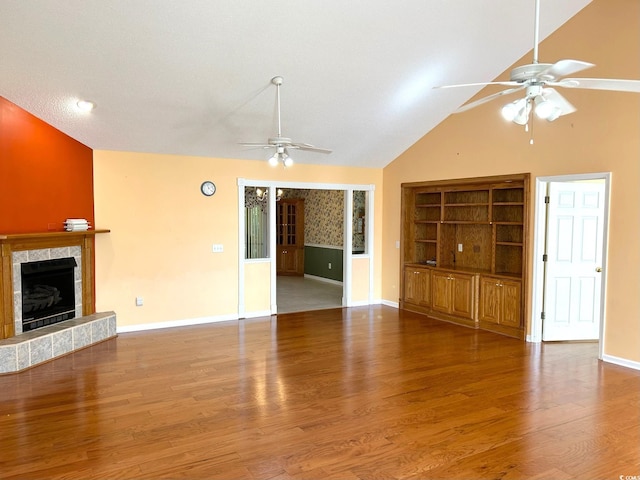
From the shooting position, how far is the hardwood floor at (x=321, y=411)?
2.90 meters

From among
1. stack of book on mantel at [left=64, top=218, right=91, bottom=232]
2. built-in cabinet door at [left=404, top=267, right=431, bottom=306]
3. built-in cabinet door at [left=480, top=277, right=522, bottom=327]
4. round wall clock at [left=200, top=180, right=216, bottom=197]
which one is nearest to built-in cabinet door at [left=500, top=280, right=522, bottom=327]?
built-in cabinet door at [left=480, top=277, right=522, bottom=327]

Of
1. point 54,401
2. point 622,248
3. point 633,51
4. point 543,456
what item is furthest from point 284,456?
point 633,51

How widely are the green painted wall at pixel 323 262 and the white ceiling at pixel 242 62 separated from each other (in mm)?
4373

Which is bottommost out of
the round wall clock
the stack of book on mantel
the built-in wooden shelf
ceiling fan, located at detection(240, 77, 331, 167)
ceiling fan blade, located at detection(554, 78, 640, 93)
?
the built-in wooden shelf

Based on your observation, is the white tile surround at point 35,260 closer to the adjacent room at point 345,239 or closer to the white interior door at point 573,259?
the adjacent room at point 345,239

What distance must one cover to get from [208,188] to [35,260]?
240cm

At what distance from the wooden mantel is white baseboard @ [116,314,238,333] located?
1.64 ft

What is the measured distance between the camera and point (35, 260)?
518 centimetres

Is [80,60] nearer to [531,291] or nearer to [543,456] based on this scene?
[543,456]

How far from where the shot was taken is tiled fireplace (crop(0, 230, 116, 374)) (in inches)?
184

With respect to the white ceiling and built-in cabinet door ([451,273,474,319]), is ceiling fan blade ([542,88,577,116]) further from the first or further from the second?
built-in cabinet door ([451,273,474,319])

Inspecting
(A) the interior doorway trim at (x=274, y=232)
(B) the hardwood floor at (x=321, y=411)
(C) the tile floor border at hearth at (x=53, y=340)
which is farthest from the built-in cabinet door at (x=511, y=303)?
(C) the tile floor border at hearth at (x=53, y=340)

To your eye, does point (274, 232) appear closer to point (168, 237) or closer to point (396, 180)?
point (168, 237)

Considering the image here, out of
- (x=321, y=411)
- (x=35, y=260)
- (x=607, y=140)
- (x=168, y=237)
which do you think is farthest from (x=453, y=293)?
(x=35, y=260)
